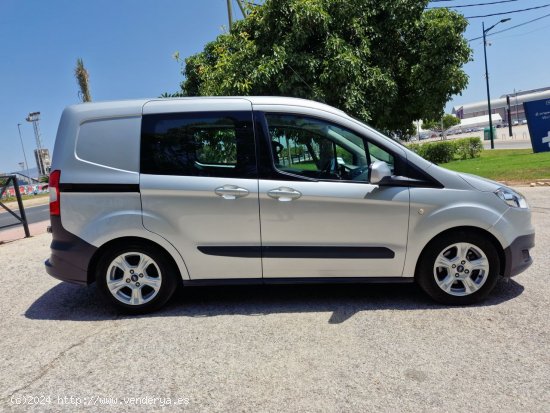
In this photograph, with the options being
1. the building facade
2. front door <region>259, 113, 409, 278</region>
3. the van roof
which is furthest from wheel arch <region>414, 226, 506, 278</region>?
the building facade

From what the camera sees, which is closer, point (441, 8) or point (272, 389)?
point (272, 389)

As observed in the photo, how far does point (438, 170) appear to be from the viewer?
153 inches

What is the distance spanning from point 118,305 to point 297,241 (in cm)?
181

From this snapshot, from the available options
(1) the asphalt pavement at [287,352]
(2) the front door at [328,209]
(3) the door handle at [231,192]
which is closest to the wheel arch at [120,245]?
(1) the asphalt pavement at [287,352]

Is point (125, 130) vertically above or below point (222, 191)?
above

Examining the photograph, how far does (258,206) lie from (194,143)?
0.85 meters

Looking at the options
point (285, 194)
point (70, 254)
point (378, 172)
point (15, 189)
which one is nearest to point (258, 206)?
point (285, 194)

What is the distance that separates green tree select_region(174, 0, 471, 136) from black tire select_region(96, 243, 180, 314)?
18.2 feet

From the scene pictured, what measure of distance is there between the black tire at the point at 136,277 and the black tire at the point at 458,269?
2378 mm

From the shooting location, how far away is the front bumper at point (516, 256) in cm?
384

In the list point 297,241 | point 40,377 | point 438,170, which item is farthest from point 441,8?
point 40,377

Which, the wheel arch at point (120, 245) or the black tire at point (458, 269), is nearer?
the black tire at point (458, 269)

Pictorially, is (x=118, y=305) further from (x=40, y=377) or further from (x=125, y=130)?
(x=125, y=130)

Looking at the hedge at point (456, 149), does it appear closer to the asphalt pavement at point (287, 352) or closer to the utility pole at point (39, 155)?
the asphalt pavement at point (287, 352)
